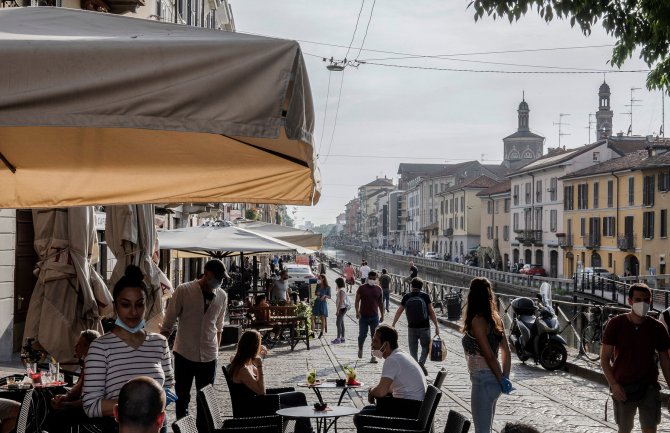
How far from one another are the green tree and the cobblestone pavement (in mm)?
4134

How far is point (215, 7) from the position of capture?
43.8 metres

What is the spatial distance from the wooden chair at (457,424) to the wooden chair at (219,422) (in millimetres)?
1435

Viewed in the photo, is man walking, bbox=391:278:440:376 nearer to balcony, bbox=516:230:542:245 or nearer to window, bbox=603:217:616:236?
window, bbox=603:217:616:236

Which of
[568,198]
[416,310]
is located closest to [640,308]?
[416,310]

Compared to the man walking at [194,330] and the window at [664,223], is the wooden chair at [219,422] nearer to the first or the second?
the man walking at [194,330]

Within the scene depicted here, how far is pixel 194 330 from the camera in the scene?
823 centimetres

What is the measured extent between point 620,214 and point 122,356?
5762cm

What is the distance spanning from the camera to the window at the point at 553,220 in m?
71.4

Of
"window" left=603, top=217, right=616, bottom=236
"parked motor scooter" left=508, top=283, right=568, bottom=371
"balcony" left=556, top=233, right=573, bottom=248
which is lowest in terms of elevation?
"parked motor scooter" left=508, top=283, right=568, bottom=371

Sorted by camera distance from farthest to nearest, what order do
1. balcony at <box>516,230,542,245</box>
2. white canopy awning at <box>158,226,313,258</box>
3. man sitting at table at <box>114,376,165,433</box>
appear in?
balcony at <box>516,230,542,245</box> → white canopy awning at <box>158,226,313,258</box> → man sitting at table at <box>114,376,165,433</box>

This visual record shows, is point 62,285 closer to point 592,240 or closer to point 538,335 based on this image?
point 538,335

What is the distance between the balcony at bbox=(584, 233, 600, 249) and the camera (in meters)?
61.8

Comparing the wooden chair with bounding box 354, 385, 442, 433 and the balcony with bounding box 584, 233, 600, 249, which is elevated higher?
the balcony with bounding box 584, 233, 600, 249

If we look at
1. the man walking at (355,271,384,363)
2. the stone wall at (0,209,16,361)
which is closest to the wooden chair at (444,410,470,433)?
the stone wall at (0,209,16,361)
